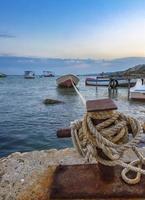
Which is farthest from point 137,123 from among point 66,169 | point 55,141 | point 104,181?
point 55,141

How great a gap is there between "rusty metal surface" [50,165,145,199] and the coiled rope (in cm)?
42

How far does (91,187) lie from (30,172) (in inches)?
46.3

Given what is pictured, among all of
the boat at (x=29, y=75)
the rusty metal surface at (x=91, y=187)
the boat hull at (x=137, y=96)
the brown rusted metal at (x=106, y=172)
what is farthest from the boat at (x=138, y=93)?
the boat at (x=29, y=75)

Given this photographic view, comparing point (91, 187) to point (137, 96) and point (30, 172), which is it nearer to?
point (30, 172)

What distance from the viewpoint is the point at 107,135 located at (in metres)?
2.69

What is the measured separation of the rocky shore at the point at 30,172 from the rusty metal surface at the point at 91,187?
0.67ft

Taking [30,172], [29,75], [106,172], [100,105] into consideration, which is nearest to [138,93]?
[30,172]

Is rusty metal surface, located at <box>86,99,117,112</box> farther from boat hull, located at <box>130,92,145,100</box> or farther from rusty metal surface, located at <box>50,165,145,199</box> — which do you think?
boat hull, located at <box>130,92,145,100</box>

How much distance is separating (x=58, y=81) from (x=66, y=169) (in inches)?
2202

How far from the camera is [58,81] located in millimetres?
59219

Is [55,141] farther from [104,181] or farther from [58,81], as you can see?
[58,81]

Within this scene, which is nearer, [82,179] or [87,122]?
[87,122]

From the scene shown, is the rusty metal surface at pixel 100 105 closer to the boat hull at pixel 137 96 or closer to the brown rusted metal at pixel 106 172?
the brown rusted metal at pixel 106 172

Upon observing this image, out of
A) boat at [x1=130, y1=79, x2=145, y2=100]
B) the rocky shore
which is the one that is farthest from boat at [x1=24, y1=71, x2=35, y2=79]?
the rocky shore
